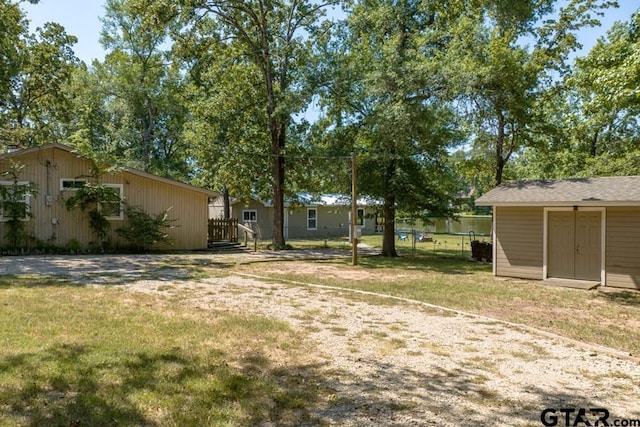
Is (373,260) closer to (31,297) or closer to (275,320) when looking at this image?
(275,320)

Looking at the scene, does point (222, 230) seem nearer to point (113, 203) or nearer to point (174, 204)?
point (174, 204)

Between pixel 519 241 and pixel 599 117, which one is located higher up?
pixel 599 117

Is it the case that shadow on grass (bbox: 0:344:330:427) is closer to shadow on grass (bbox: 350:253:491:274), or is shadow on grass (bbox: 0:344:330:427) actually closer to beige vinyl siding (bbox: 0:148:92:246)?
shadow on grass (bbox: 350:253:491:274)

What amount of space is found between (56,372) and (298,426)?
2.47m

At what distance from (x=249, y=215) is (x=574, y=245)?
20529mm

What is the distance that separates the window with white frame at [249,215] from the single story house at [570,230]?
18159mm

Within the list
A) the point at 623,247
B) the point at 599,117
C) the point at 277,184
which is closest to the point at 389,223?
→ the point at 277,184

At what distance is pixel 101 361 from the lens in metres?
4.48

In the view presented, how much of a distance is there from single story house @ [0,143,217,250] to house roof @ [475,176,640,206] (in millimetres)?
11386

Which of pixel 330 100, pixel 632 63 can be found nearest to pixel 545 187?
pixel 632 63

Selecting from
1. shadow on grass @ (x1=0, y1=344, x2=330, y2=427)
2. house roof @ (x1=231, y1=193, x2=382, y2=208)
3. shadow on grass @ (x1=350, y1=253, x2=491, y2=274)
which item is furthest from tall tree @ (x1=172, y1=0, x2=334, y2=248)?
shadow on grass @ (x1=0, y1=344, x2=330, y2=427)

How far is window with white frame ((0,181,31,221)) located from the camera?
46.0ft

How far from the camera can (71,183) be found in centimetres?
1536

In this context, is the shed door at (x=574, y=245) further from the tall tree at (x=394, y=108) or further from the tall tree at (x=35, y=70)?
the tall tree at (x=35, y=70)
